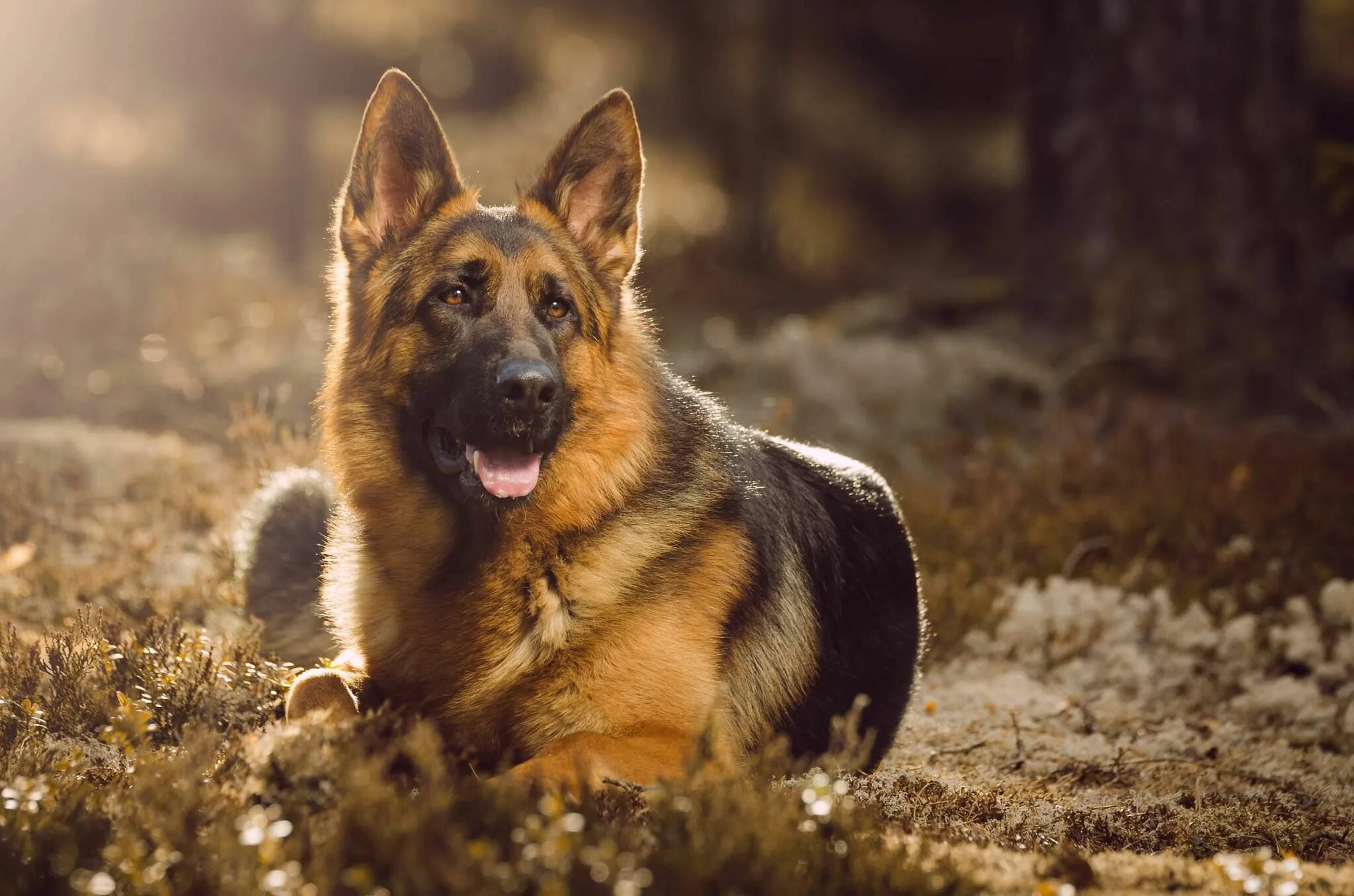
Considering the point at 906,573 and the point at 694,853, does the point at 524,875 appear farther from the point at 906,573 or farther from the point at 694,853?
the point at 906,573

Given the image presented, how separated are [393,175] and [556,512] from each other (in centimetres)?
141

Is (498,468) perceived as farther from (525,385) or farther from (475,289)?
(475,289)

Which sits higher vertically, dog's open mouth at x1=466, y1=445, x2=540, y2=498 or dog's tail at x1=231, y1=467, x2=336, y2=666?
dog's open mouth at x1=466, y1=445, x2=540, y2=498

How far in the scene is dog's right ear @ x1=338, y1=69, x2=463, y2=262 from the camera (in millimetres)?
4102

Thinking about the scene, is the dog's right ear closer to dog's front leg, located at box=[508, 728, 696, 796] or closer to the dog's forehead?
the dog's forehead

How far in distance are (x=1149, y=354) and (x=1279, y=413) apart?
108cm

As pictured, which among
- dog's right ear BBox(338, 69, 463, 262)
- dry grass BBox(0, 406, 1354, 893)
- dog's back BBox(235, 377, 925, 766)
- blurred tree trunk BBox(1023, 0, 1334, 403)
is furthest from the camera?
blurred tree trunk BBox(1023, 0, 1334, 403)

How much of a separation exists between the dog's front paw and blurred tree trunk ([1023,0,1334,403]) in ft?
25.3

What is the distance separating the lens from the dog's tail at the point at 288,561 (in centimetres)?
489

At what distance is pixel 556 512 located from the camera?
12.7 ft

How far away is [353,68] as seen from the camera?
60.2 feet

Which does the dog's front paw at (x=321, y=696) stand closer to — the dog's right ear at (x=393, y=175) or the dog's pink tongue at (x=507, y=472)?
the dog's pink tongue at (x=507, y=472)

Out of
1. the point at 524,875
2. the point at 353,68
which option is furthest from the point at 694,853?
the point at 353,68

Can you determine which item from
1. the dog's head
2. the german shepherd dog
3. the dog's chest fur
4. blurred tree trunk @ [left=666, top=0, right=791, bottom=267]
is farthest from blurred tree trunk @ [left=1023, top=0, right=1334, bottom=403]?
the dog's chest fur
